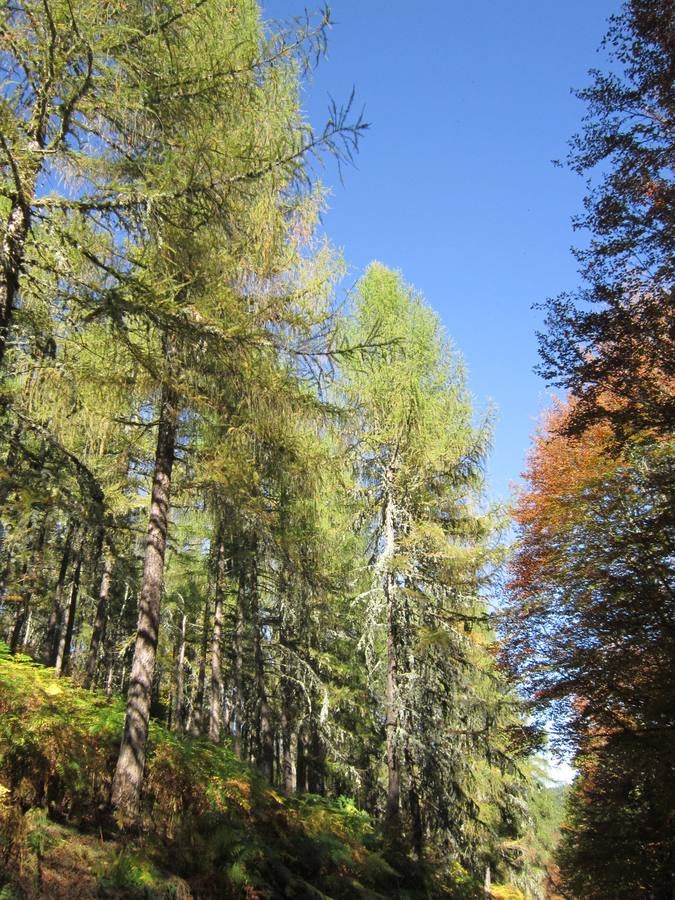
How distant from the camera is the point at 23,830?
456cm

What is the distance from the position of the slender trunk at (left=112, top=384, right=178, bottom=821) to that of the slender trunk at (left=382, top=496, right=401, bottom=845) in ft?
18.1

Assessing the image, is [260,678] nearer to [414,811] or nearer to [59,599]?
[414,811]

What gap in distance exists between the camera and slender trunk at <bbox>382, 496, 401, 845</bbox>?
10305 millimetres

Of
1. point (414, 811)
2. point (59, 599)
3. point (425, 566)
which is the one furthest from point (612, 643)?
point (59, 599)

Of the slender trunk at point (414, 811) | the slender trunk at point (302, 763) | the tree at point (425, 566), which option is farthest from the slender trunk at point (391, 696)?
the slender trunk at point (302, 763)

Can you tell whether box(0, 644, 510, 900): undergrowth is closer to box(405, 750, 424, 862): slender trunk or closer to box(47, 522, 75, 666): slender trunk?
box(405, 750, 424, 862): slender trunk

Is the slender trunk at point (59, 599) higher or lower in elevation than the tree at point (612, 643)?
higher

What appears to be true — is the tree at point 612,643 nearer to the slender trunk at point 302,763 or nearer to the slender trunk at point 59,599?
the slender trunk at point 302,763

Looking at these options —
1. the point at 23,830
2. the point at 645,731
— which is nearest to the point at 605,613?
the point at 645,731

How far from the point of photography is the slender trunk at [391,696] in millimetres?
10305

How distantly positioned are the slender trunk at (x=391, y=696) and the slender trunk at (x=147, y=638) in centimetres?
552

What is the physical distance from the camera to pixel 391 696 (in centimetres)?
1118

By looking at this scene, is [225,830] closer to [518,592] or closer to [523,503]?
[518,592]

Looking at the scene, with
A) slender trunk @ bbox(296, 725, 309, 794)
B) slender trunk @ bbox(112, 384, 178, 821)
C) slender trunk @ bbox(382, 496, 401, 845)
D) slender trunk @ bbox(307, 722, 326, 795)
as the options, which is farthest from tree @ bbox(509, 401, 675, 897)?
slender trunk @ bbox(296, 725, 309, 794)
